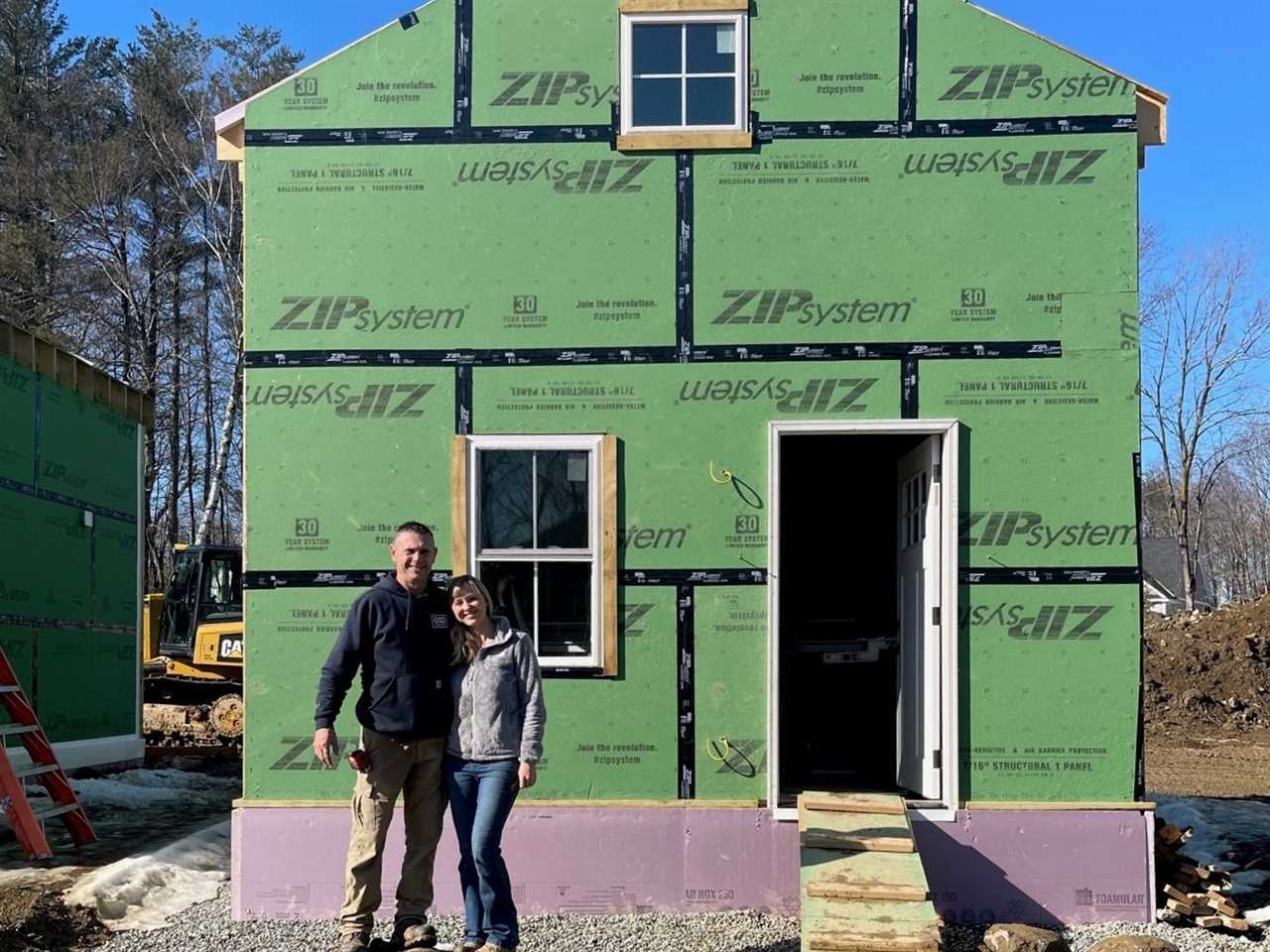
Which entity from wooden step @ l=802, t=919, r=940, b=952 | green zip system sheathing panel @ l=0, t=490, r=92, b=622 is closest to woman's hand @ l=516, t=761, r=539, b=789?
wooden step @ l=802, t=919, r=940, b=952

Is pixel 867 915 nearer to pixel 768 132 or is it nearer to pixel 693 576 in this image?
pixel 693 576

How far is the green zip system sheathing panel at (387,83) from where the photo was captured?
648 cm

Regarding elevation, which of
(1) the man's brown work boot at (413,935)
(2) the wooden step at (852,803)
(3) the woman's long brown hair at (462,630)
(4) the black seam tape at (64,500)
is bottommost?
(1) the man's brown work boot at (413,935)

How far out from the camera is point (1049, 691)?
6176 millimetres

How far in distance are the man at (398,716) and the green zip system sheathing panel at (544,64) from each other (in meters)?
2.67

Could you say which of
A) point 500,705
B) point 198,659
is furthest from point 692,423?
point 198,659

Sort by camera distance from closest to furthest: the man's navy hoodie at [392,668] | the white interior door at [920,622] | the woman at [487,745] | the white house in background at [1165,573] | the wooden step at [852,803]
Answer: the woman at [487,745]
the man's navy hoodie at [392,668]
the wooden step at [852,803]
the white interior door at [920,622]
the white house in background at [1165,573]

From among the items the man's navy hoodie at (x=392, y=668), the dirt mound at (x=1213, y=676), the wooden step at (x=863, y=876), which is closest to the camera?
the man's navy hoodie at (x=392, y=668)

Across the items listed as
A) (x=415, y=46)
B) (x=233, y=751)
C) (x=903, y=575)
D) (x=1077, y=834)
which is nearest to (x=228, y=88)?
(x=233, y=751)

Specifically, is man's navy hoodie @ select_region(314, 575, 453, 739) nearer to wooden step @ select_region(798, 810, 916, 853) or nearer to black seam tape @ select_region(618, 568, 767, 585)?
black seam tape @ select_region(618, 568, 767, 585)

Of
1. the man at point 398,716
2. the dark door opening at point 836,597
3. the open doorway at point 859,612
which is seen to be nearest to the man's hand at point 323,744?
the man at point 398,716

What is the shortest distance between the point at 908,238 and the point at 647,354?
1581 millimetres

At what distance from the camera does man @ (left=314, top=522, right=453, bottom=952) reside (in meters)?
5.05

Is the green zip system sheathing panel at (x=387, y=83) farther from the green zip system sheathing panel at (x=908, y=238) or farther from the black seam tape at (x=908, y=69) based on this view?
the black seam tape at (x=908, y=69)
